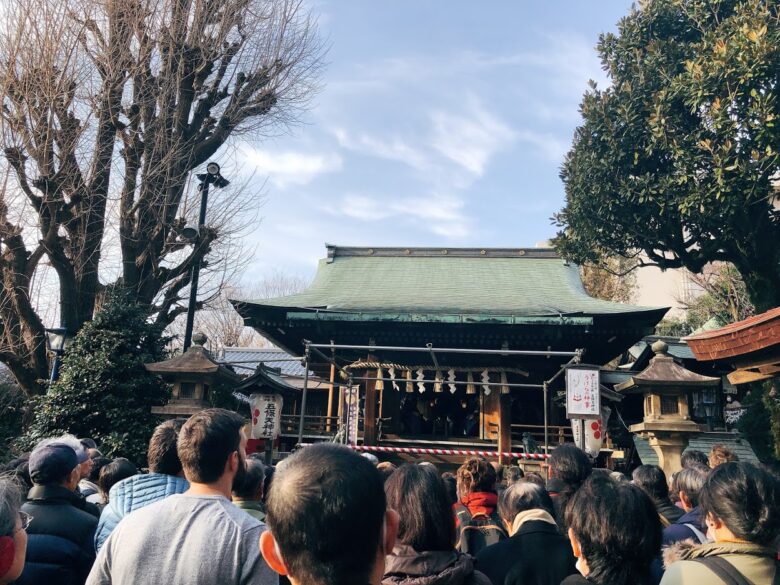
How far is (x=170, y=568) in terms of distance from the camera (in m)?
2.00

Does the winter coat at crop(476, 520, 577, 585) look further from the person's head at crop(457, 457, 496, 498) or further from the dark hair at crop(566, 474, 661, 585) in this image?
the person's head at crop(457, 457, 496, 498)

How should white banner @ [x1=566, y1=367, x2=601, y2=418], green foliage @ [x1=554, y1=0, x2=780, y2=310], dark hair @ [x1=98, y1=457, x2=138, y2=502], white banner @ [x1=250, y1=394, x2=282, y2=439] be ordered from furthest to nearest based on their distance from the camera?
green foliage @ [x1=554, y1=0, x2=780, y2=310], white banner @ [x1=250, y1=394, x2=282, y2=439], white banner @ [x1=566, y1=367, x2=601, y2=418], dark hair @ [x1=98, y1=457, x2=138, y2=502]

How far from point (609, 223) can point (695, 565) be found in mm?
12542

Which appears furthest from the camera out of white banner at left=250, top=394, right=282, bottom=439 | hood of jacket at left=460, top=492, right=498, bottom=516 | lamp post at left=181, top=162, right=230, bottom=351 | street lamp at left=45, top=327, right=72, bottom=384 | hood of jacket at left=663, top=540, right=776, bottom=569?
white banner at left=250, top=394, right=282, bottom=439

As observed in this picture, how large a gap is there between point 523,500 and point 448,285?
11.8m

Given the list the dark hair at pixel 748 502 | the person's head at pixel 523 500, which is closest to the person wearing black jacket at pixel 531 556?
the person's head at pixel 523 500

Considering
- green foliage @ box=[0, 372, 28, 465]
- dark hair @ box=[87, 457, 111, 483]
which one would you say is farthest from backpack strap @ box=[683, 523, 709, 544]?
green foliage @ box=[0, 372, 28, 465]

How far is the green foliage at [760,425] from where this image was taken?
11.9 metres

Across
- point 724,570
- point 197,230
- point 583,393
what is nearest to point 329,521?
point 724,570

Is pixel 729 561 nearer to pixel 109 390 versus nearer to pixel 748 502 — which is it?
pixel 748 502

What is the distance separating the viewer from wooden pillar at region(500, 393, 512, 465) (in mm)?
11602

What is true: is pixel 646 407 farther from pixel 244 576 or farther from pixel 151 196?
pixel 151 196

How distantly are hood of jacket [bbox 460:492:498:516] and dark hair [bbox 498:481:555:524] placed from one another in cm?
40

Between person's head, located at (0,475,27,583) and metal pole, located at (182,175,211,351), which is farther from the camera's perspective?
metal pole, located at (182,175,211,351)
